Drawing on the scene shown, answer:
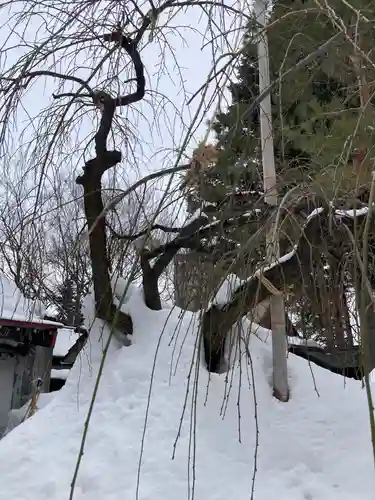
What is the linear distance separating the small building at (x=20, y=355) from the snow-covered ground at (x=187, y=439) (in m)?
4.24

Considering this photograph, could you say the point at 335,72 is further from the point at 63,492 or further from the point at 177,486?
the point at 63,492

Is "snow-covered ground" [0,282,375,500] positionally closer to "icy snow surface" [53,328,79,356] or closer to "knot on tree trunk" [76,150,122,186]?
"knot on tree trunk" [76,150,122,186]

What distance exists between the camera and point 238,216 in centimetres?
274

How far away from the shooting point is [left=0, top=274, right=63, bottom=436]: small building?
720 centimetres

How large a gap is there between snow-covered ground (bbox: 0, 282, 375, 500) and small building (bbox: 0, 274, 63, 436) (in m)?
4.24

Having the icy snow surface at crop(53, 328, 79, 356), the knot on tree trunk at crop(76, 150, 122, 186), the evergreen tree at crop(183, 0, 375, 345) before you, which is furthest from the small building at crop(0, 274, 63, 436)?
the evergreen tree at crop(183, 0, 375, 345)

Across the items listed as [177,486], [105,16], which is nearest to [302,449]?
[177,486]

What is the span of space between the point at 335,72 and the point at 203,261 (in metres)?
1.07

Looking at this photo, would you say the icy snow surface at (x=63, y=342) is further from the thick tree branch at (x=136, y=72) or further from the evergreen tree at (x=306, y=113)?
the evergreen tree at (x=306, y=113)

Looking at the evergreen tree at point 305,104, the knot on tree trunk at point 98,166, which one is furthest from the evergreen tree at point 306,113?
the knot on tree trunk at point 98,166

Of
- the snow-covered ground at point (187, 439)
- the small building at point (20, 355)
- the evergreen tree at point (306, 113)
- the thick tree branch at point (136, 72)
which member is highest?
the thick tree branch at point (136, 72)

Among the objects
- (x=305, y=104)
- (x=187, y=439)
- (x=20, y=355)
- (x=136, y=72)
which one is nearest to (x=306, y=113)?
(x=305, y=104)

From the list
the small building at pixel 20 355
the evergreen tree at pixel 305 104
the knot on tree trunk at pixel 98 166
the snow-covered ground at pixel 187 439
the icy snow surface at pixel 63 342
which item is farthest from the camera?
the icy snow surface at pixel 63 342

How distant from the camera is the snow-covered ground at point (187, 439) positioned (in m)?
2.38
